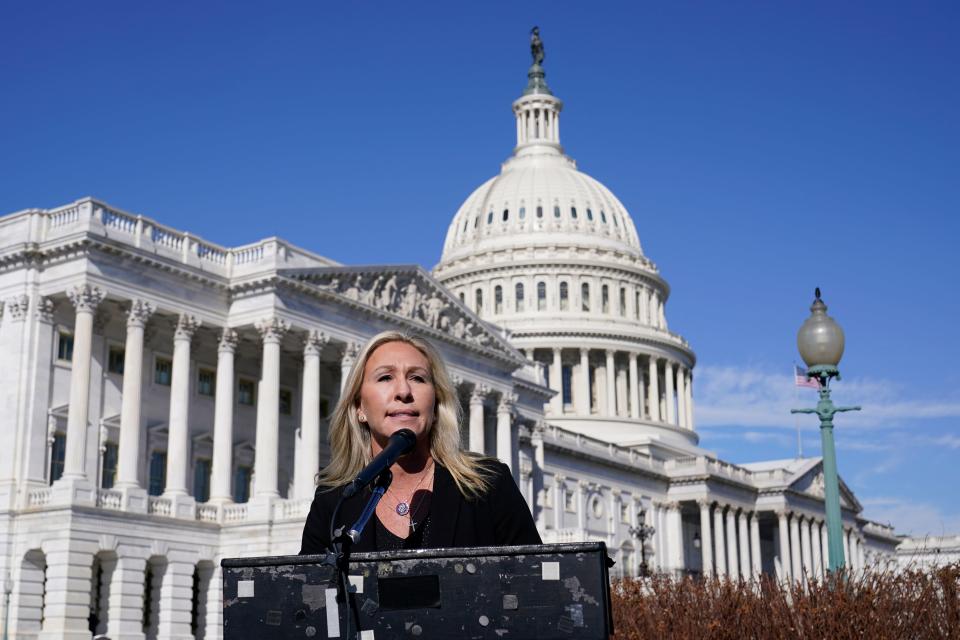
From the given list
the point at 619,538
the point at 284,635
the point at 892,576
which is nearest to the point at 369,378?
the point at 284,635

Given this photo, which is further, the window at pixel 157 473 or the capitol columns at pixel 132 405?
the window at pixel 157 473

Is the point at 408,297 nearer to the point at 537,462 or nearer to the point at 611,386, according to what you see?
the point at 537,462

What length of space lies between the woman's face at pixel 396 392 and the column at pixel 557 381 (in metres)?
107

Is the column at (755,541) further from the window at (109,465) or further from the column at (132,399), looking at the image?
the column at (132,399)

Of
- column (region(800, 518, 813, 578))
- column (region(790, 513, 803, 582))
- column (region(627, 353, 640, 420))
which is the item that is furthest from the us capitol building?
column (region(800, 518, 813, 578))

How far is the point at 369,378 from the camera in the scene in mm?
5793

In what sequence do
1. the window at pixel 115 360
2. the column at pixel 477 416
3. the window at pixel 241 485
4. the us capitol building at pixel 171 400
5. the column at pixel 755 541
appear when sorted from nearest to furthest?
the us capitol building at pixel 171 400
the window at pixel 115 360
the window at pixel 241 485
the column at pixel 477 416
the column at pixel 755 541

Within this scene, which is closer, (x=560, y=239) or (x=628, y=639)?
(x=628, y=639)

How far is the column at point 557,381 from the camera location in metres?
113

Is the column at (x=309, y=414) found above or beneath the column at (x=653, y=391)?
beneath

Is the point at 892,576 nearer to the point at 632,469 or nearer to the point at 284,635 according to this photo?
the point at 284,635

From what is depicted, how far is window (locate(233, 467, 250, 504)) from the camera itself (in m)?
56.7

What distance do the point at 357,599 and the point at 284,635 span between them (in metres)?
0.33

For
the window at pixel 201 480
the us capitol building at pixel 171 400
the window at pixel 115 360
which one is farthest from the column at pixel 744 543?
the window at pixel 115 360
